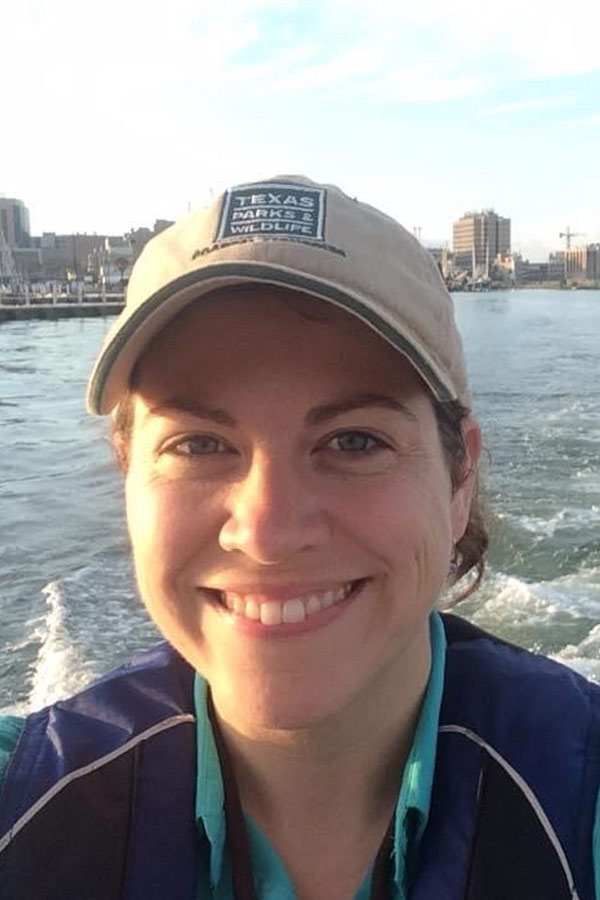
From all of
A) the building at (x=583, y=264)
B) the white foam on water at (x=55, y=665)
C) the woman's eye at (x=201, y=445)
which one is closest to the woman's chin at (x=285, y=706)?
the woman's eye at (x=201, y=445)

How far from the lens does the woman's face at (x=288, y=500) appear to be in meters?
1.37

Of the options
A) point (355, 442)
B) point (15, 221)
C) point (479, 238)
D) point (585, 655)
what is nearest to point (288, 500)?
point (355, 442)

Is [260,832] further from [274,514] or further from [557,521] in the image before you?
[557,521]

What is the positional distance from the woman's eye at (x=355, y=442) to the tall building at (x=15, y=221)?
6008 inches

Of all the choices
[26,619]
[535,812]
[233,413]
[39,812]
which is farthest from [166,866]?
[26,619]

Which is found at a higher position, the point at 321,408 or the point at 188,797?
the point at 321,408

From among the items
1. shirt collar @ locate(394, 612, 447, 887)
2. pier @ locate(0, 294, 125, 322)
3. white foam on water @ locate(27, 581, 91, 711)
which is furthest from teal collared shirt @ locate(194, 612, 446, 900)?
pier @ locate(0, 294, 125, 322)

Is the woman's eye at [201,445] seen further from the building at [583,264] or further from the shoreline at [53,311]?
the building at [583,264]

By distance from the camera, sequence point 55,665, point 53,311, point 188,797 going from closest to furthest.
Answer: point 188,797 → point 55,665 → point 53,311

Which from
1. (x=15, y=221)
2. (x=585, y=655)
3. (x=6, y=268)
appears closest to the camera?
(x=585, y=655)

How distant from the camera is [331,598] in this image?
1402mm

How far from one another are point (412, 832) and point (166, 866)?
1.21 feet

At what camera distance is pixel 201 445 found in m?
1.43

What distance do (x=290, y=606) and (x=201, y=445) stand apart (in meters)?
0.26
